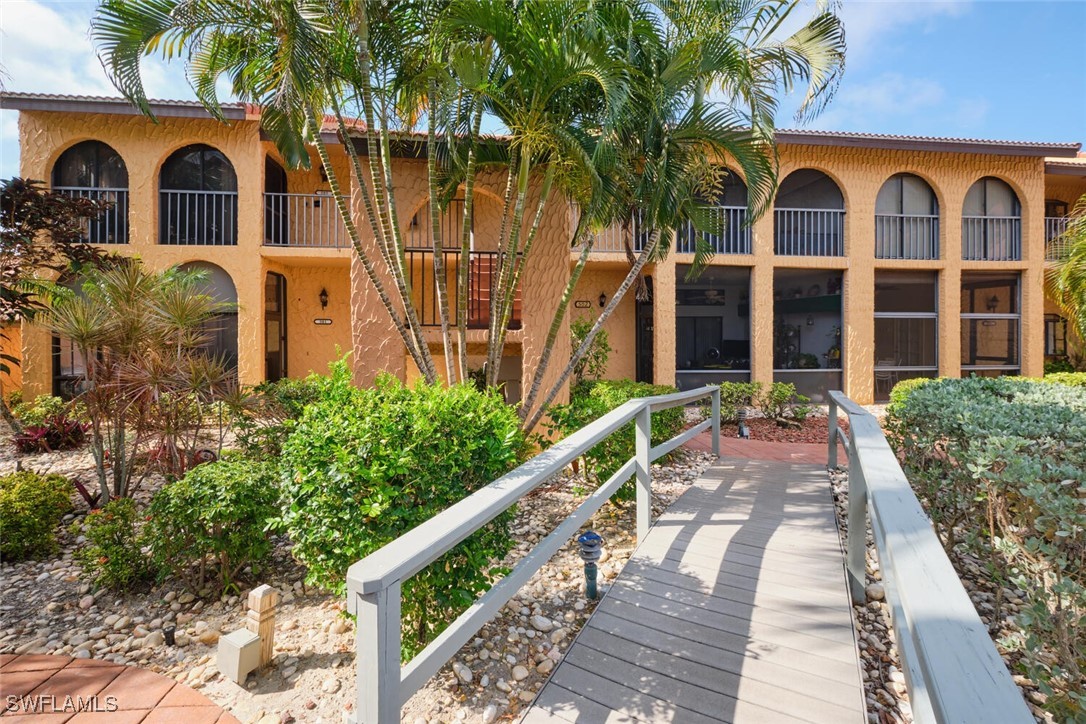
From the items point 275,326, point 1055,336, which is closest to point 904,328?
point 1055,336

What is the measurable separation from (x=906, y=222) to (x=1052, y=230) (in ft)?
14.2

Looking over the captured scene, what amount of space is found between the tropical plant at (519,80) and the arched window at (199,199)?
20.6 ft

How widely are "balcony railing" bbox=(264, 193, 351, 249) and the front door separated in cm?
93

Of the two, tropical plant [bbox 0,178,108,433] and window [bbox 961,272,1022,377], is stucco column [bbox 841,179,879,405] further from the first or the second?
tropical plant [bbox 0,178,108,433]

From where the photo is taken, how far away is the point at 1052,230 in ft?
40.9

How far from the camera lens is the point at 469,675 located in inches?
95.1

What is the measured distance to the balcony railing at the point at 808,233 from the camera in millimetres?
11664

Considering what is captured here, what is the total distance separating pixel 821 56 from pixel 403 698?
22.8 ft

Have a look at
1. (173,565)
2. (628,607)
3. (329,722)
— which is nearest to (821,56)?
(628,607)

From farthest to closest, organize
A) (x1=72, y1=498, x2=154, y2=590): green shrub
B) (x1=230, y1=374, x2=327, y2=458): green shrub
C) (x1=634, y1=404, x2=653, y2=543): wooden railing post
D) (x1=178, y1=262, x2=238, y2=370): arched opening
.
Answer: (x1=178, y1=262, x2=238, y2=370): arched opening, (x1=230, y1=374, x2=327, y2=458): green shrub, (x1=634, y1=404, x2=653, y2=543): wooden railing post, (x1=72, y1=498, x2=154, y2=590): green shrub

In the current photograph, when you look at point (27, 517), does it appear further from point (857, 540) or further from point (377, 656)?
point (857, 540)

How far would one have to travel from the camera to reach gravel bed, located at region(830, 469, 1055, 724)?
2262mm

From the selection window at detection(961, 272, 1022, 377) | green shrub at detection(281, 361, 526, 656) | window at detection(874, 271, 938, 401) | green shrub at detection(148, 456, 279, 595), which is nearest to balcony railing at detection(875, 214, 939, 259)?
window at detection(874, 271, 938, 401)

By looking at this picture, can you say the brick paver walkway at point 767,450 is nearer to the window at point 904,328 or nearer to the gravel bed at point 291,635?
the gravel bed at point 291,635
